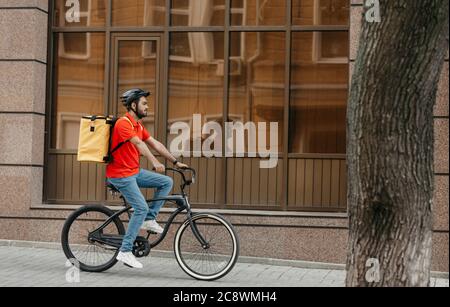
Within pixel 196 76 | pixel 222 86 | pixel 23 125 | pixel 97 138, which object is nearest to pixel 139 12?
pixel 196 76

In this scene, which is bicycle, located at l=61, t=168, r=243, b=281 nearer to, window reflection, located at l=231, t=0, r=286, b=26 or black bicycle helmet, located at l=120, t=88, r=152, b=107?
black bicycle helmet, located at l=120, t=88, r=152, b=107

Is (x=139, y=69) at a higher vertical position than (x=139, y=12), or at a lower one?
lower

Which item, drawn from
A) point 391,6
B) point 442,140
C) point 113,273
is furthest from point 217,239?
point 391,6

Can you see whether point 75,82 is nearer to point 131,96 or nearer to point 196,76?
point 196,76

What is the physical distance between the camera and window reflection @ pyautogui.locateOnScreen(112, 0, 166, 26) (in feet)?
37.8

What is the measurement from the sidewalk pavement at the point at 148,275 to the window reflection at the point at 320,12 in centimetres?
312

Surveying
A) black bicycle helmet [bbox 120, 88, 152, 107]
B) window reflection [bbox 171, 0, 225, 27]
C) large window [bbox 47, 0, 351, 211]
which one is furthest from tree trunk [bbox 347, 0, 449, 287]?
window reflection [bbox 171, 0, 225, 27]

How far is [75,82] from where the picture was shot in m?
11.8

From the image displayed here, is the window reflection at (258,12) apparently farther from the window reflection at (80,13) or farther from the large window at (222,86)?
the window reflection at (80,13)

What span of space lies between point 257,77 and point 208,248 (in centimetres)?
316

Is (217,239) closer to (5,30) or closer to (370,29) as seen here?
(370,29)

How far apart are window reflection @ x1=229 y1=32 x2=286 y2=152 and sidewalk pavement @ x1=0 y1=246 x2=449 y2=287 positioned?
196 centimetres

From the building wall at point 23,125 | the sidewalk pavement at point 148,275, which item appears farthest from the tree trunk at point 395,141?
the building wall at point 23,125

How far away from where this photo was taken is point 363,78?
5672mm
